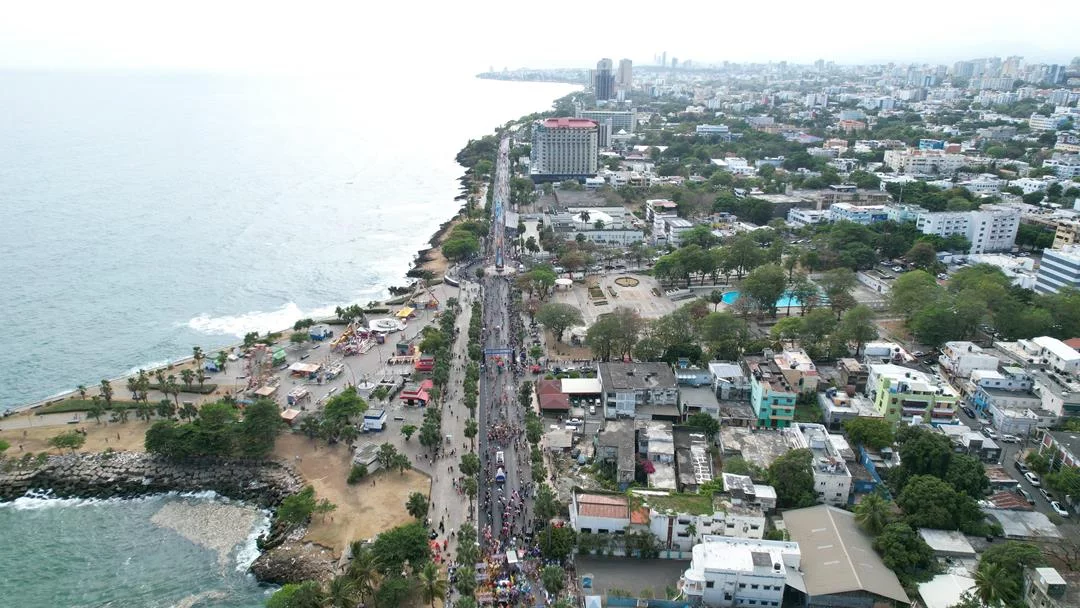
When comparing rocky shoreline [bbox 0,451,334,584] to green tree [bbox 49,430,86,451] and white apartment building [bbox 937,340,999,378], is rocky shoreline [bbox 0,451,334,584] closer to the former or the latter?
green tree [bbox 49,430,86,451]

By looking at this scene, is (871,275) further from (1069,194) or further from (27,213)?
(27,213)

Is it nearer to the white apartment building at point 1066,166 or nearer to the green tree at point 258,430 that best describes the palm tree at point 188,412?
the green tree at point 258,430

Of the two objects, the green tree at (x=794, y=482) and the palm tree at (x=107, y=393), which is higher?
the green tree at (x=794, y=482)

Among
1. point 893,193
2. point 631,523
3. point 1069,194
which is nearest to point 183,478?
point 631,523

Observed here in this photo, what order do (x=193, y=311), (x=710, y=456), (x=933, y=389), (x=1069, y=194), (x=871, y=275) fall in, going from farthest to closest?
(x=1069, y=194)
(x=871, y=275)
(x=193, y=311)
(x=933, y=389)
(x=710, y=456)

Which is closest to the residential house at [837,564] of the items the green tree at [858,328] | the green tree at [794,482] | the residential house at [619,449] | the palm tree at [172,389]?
the green tree at [794,482]

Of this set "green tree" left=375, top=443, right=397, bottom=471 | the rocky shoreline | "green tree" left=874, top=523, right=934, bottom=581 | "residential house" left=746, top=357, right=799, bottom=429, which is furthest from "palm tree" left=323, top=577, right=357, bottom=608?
"residential house" left=746, top=357, right=799, bottom=429
